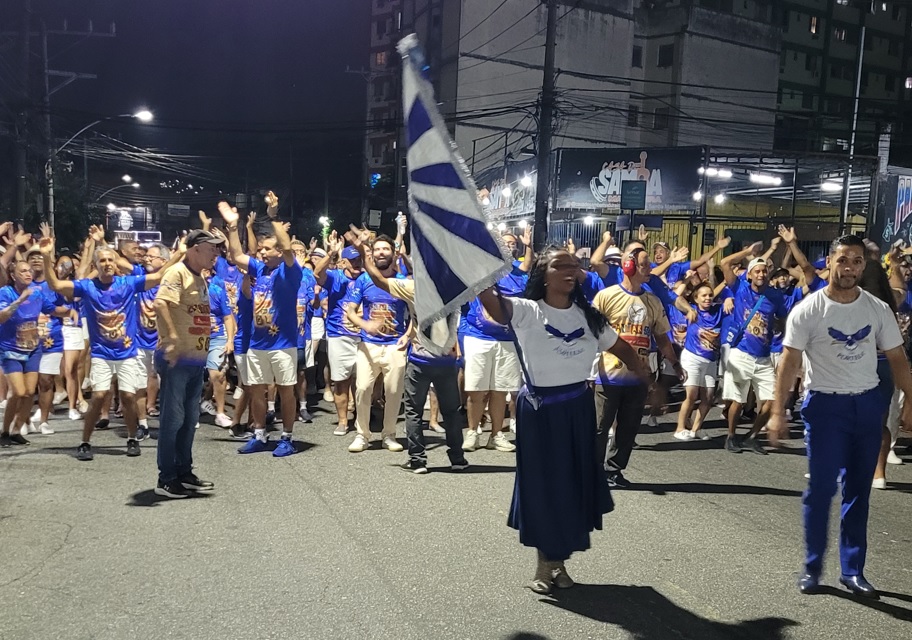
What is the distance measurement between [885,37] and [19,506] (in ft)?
266

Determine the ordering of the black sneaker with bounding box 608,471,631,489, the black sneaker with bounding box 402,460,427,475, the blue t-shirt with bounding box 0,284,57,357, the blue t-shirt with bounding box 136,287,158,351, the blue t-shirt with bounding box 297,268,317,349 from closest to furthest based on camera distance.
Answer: the black sneaker with bounding box 608,471,631,489, the black sneaker with bounding box 402,460,427,475, the blue t-shirt with bounding box 0,284,57,357, the blue t-shirt with bounding box 136,287,158,351, the blue t-shirt with bounding box 297,268,317,349

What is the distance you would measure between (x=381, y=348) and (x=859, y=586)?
16.1ft

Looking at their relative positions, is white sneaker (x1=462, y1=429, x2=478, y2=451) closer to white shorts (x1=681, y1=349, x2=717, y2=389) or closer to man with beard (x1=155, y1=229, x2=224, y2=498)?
white shorts (x1=681, y1=349, x2=717, y2=389)

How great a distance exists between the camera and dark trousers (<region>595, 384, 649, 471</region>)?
21.8 ft

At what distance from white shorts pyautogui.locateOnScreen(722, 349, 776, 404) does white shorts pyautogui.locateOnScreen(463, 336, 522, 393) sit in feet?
7.81

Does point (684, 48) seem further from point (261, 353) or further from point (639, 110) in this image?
point (261, 353)

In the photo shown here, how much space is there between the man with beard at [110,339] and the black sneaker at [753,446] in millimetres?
6183

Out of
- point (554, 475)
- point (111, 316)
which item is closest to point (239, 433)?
point (111, 316)

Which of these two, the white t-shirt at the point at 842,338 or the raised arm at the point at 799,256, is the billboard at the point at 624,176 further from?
the white t-shirt at the point at 842,338

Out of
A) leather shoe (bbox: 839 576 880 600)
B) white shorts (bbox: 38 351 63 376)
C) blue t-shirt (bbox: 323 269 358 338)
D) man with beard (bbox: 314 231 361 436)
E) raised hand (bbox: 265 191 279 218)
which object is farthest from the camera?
blue t-shirt (bbox: 323 269 358 338)

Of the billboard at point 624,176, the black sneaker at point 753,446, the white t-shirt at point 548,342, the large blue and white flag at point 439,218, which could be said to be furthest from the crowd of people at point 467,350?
the billboard at point 624,176

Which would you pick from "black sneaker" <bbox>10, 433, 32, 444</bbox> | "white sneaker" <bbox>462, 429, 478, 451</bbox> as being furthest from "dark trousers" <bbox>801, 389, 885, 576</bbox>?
"black sneaker" <bbox>10, 433, 32, 444</bbox>

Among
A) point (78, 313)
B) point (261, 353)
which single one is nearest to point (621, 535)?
point (261, 353)

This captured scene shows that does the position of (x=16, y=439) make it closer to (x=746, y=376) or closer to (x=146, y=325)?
(x=146, y=325)
